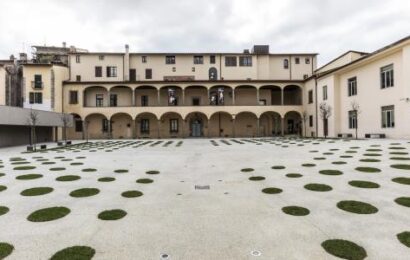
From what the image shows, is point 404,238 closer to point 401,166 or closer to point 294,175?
point 294,175

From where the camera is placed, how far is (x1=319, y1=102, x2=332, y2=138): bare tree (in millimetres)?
28047

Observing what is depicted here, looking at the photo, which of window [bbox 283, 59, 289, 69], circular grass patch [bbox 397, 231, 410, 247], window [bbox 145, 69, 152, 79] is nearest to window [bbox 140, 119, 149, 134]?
window [bbox 145, 69, 152, 79]

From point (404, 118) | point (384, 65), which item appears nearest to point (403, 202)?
point (404, 118)

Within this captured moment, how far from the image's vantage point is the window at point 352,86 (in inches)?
1015

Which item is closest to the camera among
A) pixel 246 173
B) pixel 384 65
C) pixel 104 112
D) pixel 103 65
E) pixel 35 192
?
pixel 35 192

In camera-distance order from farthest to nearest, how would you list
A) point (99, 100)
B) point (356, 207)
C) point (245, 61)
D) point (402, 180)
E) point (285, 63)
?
point (285, 63) < point (245, 61) < point (99, 100) < point (402, 180) < point (356, 207)

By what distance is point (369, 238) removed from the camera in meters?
3.59

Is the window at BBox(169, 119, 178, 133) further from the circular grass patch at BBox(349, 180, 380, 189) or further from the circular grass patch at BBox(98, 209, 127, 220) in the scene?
the circular grass patch at BBox(98, 209, 127, 220)

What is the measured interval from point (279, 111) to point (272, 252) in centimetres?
3322

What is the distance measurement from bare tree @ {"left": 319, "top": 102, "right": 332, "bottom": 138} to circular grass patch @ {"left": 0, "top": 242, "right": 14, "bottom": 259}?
29078 mm

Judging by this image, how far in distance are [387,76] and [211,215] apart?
23543 millimetres

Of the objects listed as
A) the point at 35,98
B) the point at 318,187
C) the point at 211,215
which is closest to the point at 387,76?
the point at 318,187

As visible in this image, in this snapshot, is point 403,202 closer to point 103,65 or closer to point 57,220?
point 57,220

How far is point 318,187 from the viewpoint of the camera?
6.34m
